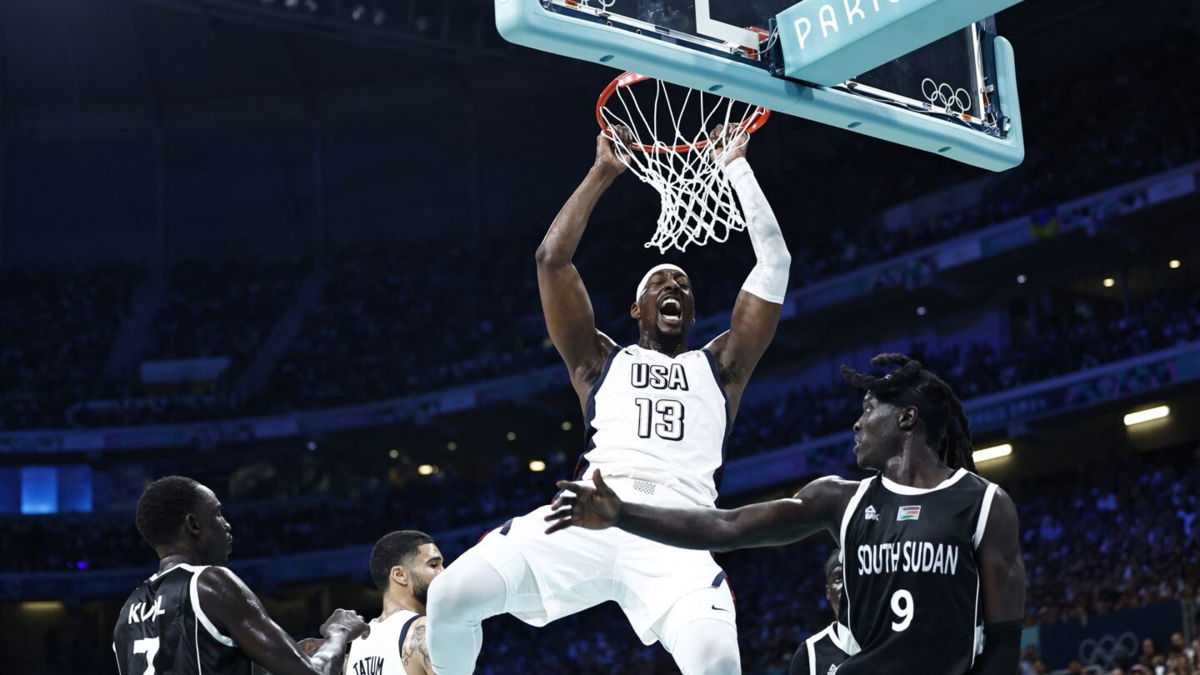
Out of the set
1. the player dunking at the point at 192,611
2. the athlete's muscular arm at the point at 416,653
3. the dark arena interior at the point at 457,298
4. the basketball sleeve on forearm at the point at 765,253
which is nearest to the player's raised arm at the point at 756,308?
the basketball sleeve on forearm at the point at 765,253

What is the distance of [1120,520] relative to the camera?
70.2ft

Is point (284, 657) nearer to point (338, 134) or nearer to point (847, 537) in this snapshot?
point (847, 537)

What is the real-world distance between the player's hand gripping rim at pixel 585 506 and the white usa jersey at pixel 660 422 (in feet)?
4.79

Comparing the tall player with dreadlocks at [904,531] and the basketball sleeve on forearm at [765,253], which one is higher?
the basketball sleeve on forearm at [765,253]

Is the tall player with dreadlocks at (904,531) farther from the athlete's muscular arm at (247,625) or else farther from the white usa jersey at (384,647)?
the white usa jersey at (384,647)

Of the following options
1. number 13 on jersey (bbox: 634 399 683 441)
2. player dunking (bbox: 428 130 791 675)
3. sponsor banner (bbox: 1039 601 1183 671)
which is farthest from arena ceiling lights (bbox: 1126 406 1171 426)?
number 13 on jersey (bbox: 634 399 683 441)

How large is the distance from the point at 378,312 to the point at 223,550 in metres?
→ 29.0

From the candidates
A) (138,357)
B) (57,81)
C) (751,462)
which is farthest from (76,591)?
(751,462)

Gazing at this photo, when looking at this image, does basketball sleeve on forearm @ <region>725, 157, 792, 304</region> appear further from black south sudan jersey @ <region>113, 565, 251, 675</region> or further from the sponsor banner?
the sponsor banner

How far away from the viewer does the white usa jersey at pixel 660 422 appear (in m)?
5.89

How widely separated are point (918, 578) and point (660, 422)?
6.66 ft

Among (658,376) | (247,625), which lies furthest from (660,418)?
(247,625)

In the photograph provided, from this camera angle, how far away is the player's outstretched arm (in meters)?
4.11

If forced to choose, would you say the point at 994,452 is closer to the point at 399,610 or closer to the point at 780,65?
the point at 399,610
